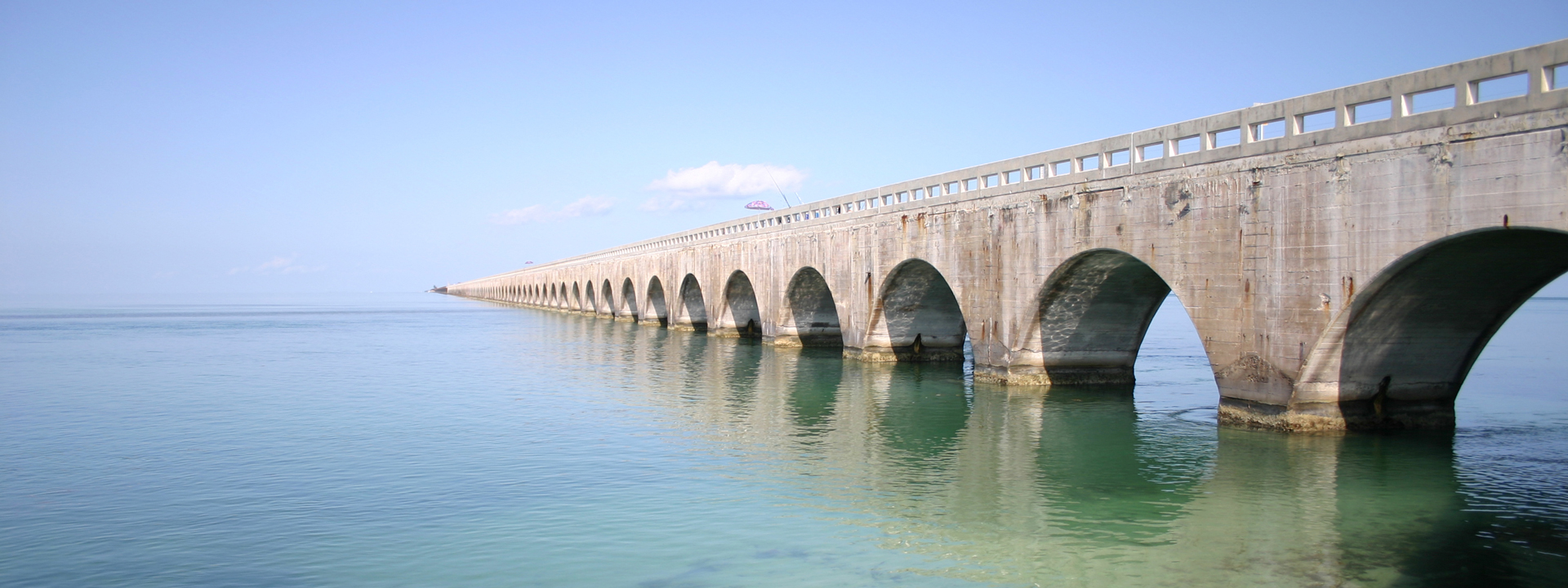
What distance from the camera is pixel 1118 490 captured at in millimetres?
13805

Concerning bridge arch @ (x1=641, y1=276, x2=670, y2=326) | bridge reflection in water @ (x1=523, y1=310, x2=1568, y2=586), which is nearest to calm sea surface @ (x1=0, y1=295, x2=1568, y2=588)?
bridge reflection in water @ (x1=523, y1=310, x2=1568, y2=586)

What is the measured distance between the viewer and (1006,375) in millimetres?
23984

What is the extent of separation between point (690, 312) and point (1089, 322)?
32.8 meters

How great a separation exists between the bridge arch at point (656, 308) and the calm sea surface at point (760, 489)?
33.5m

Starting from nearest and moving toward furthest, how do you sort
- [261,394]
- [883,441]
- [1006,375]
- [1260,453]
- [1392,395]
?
[1260,453], [1392,395], [883,441], [1006,375], [261,394]

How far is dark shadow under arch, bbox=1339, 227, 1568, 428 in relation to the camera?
13.7 meters

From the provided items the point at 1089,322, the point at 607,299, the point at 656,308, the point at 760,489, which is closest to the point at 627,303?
the point at 607,299

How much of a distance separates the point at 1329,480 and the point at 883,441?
7.26 meters

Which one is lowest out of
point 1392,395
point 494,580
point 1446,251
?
point 494,580

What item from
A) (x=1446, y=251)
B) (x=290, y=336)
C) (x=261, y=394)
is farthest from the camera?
(x=290, y=336)

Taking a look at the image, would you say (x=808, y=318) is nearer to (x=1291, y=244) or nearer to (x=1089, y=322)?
(x=1089, y=322)

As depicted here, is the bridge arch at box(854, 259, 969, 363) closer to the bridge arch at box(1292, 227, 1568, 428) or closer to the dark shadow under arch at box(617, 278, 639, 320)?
the bridge arch at box(1292, 227, 1568, 428)

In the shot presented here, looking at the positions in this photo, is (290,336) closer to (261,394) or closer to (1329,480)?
(261,394)

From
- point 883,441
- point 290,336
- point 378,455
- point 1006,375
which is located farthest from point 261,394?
A: point 290,336
